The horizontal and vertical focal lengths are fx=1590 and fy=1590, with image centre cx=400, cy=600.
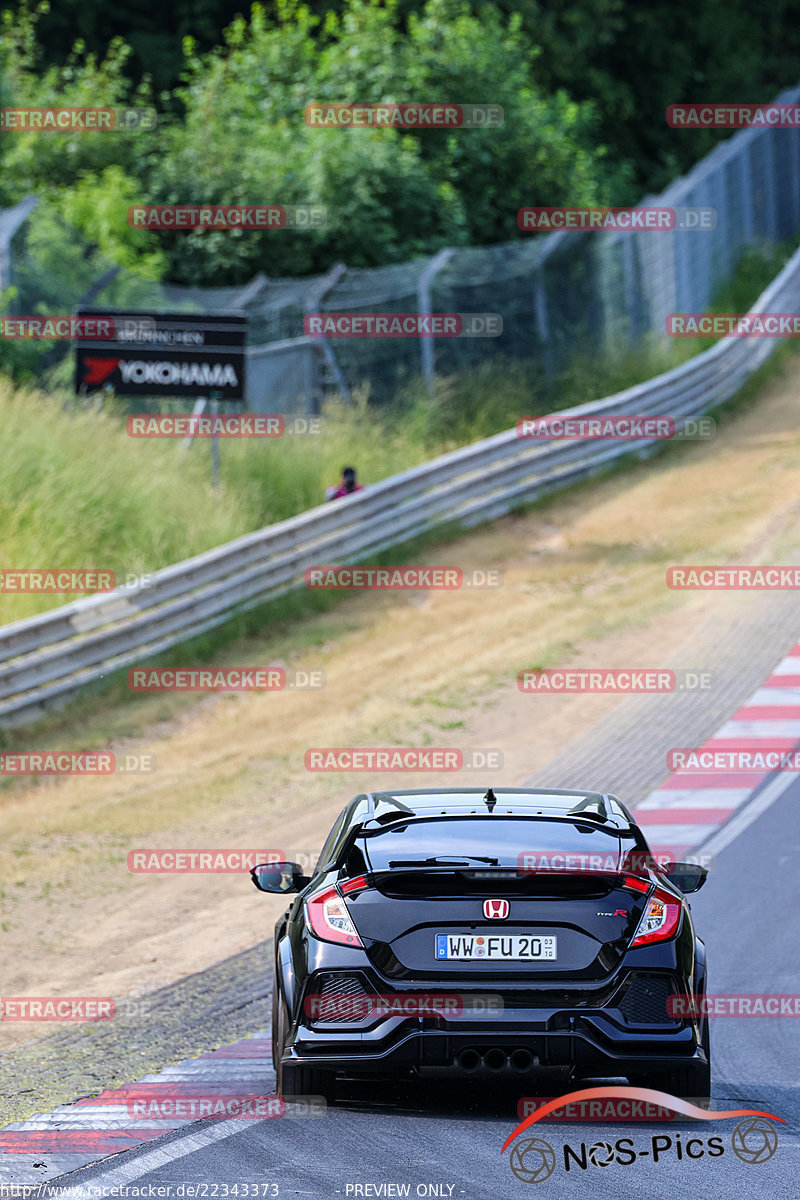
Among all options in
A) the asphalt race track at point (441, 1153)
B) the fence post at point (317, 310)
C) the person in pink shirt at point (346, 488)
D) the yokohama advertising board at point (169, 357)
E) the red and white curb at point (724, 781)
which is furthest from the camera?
the fence post at point (317, 310)

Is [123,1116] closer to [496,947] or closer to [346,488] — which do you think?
[496,947]

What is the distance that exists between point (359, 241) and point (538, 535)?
8940 millimetres

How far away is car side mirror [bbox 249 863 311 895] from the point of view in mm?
7207

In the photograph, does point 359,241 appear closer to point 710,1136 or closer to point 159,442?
point 159,442

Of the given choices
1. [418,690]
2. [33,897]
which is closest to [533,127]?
[418,690]

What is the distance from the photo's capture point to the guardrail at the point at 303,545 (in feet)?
51.8

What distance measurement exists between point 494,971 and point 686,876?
4.27ft

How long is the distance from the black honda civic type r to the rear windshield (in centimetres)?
1

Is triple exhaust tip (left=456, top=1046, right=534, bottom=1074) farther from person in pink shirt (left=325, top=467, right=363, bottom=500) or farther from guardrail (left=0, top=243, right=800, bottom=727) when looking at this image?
person in pink shirt (left=325, top=467, right=363, bottom=500)

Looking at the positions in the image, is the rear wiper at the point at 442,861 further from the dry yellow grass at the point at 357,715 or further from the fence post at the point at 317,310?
the fence post at the point at 317,310

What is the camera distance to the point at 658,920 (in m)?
6.25

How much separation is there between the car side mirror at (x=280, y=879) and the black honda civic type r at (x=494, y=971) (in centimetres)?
73

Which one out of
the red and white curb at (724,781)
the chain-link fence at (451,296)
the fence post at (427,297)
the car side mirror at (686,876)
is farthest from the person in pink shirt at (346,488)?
the car side mirror at (686,876)

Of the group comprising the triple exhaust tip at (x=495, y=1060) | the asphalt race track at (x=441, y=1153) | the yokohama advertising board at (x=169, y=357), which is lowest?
the asphalt race track at (x=441, y=1153)
